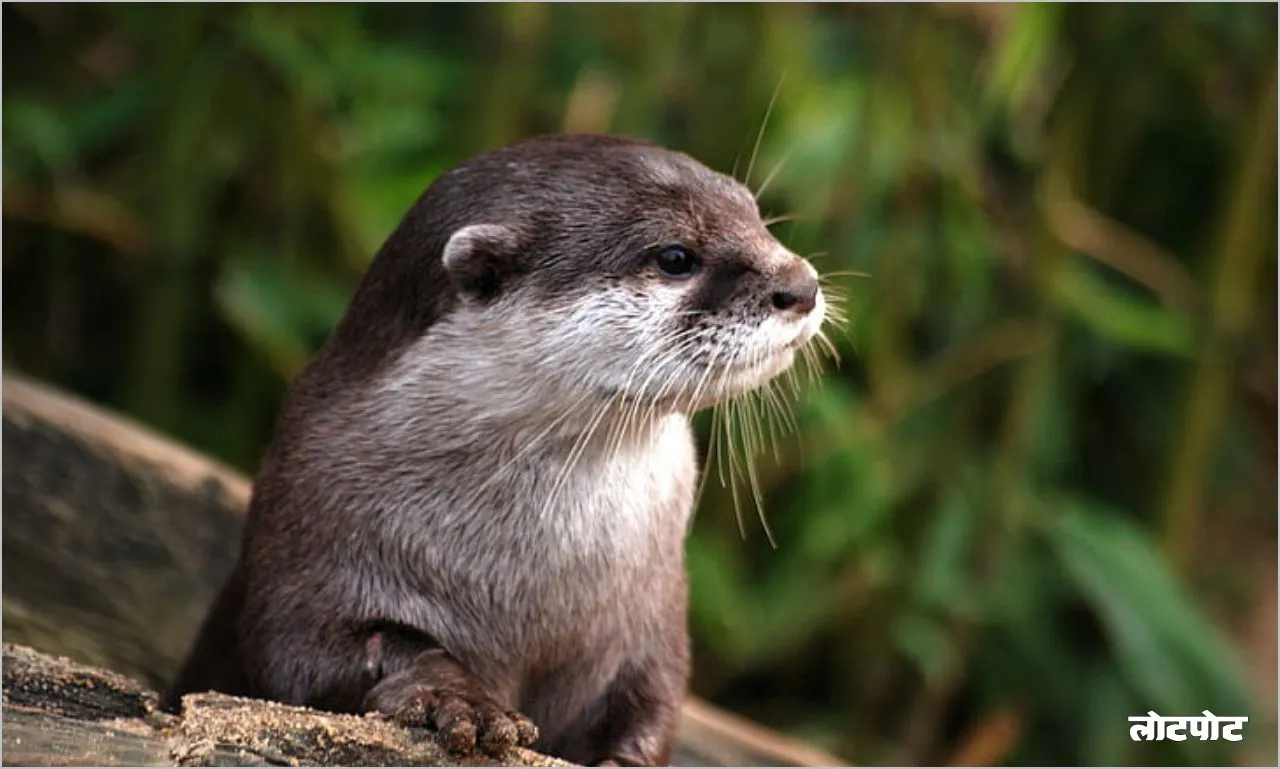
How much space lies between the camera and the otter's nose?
213 centimetres

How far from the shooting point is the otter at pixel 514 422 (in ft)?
7.04

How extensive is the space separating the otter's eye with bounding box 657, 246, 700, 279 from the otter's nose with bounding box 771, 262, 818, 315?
0.11 meters

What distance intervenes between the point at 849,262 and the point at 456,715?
212 cm

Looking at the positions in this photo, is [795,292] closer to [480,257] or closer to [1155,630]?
[480,257]

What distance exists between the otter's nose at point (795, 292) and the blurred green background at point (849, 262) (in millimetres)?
1600

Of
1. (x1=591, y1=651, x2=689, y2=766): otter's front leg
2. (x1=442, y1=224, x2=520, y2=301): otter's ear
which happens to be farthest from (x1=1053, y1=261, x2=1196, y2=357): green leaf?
(x1=442, y1=224, x2=520, y2=301): otter's ear

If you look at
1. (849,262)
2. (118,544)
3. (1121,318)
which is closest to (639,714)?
(118,544)

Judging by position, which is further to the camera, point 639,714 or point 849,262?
point 849,262

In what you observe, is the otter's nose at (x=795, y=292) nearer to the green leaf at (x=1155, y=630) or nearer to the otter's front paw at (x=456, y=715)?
the otter's front paw at (x=456, y=715)

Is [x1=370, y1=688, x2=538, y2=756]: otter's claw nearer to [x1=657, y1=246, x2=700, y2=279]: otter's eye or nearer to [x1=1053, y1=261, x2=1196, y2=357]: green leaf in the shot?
[x1=657, y1=246, x2=700, y2=279]: otter's eye

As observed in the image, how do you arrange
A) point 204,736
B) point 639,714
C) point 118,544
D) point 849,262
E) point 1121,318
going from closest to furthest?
point 204,736, point 639,714, point 118,544, point 849,262, point 1121,318

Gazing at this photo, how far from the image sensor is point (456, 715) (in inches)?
77.7

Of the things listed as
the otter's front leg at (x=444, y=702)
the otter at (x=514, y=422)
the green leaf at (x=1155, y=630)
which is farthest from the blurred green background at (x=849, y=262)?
the otter's front leg at (x=444, y=702)

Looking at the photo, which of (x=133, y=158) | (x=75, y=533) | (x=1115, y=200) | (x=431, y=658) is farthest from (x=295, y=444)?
(x=1115, y=200)
